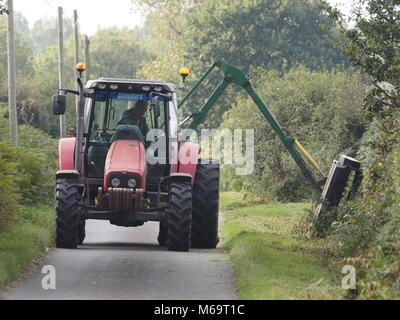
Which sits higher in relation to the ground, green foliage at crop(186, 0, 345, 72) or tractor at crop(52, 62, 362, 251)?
green foliage at crop(186, 0, 345, 72)

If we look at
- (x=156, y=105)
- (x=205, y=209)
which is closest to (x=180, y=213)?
(x=205, y=209)

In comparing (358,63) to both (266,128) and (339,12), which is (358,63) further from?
(266,128)

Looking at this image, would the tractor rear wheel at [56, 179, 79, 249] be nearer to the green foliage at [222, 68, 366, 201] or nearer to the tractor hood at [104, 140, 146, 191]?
the tractor hood at [104, 140, 146, 191]

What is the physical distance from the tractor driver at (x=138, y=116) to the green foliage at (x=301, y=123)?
878 centimetres

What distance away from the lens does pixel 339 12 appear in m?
18.3

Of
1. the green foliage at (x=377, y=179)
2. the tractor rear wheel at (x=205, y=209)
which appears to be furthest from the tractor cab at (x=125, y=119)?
the green foliage at (x=377, y=179)

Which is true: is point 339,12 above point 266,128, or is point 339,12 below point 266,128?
above

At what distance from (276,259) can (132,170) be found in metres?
3.35

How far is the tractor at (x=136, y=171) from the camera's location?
1730 cm

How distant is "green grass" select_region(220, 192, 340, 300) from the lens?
12.6 metres

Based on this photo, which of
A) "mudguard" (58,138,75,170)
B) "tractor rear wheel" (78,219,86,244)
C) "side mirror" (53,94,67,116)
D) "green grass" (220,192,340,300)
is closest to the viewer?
"green grass" (220,192,340,300)

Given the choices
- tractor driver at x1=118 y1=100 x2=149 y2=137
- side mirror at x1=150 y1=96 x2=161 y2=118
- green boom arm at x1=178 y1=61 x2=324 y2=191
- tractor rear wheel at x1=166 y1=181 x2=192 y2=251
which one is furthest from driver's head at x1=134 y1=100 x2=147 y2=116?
green boom arm at x1=178 y1=61 x2=324 y2=191

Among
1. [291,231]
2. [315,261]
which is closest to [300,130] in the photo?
[291,231]
